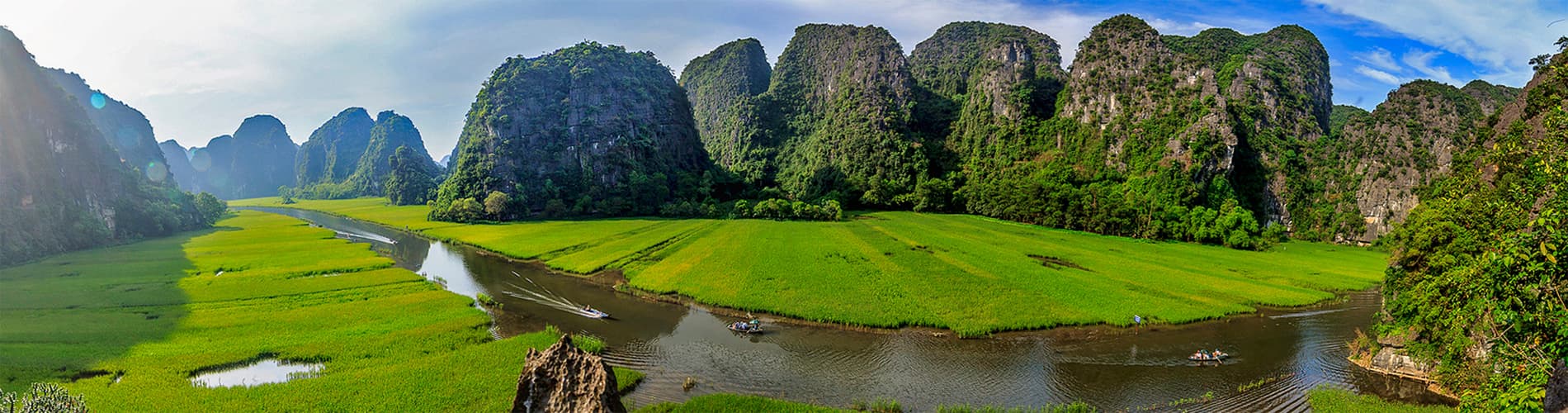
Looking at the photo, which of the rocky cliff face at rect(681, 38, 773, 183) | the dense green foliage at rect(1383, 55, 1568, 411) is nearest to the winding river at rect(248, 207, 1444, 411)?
the dense green foliage at rect(1383, 55, 1568, 411)

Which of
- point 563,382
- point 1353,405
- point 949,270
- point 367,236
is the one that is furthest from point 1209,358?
point 367,236

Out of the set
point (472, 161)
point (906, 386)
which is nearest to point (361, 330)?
point (906, 386)

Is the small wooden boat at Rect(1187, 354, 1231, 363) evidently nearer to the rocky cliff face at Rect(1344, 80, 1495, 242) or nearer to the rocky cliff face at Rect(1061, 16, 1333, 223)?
the rocky cliff face at Rect(1061, 16, 1333, 223)

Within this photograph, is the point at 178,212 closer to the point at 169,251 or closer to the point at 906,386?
the point at 169,251

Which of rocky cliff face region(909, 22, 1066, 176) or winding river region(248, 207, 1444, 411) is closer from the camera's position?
winding river region(248, 207, 1444, 411)

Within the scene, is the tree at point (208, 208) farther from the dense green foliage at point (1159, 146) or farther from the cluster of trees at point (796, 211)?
the dense green foliage at point (1159, 146)

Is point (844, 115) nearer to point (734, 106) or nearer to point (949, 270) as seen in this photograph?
point (734, 106)
